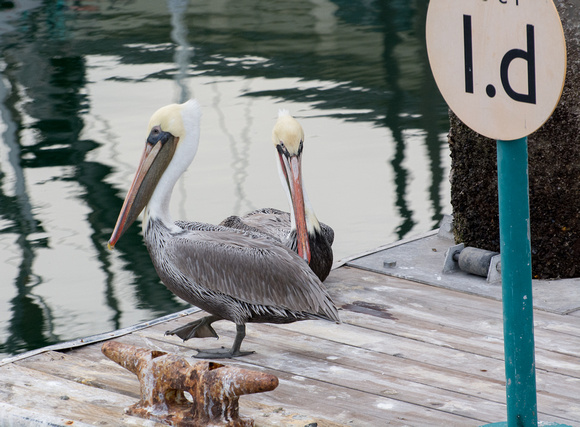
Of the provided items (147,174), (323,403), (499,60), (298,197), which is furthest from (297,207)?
(499,60)

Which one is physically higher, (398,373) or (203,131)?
(398,373)

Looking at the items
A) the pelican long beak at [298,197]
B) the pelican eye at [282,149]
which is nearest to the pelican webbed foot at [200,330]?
the pelican long beak at [298,197]

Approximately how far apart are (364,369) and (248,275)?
522 millimetres

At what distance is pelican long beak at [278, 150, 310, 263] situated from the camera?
4.26 m

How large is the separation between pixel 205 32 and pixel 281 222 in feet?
27.0


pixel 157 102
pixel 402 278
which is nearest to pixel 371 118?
pixel 157 102

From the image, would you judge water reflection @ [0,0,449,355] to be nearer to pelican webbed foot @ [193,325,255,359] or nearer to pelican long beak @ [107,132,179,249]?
pelican long beak @ [107,132,179,249]

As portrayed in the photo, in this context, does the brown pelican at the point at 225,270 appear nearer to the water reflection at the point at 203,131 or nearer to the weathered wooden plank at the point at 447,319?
the weathered wooden plank at the point at 447,319

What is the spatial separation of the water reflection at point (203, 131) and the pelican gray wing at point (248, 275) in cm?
139

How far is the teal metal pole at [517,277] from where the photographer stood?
9.09ft

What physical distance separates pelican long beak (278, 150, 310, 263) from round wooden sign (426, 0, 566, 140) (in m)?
1.53

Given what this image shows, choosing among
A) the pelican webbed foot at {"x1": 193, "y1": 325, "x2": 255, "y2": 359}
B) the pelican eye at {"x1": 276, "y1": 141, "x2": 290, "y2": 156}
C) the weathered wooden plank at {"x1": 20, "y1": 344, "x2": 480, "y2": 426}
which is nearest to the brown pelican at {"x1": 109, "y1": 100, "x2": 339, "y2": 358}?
the pelican webbed foot at {"x1": 193, "y1": 325, "x2": 255, "y2": 359}

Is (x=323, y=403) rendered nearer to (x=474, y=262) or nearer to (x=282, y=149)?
(x=282, y=149)

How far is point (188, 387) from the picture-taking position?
331 cm
